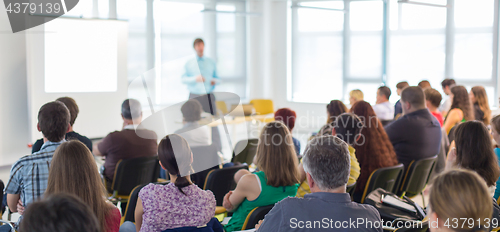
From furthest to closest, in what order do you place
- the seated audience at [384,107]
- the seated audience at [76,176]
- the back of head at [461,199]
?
the seated audience at [384,107] → the seated audience at [76,176] → the back of head at [461,199]

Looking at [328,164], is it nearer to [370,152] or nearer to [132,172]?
[370,152]

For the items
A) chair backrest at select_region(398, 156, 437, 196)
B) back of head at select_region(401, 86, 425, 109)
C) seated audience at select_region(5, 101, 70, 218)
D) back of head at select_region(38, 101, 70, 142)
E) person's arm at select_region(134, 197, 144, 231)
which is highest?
back of head at select_region(401, 86, 425, 109)

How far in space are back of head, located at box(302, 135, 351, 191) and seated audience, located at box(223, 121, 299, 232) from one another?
73 centimetres

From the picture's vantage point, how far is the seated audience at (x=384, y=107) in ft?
19.1

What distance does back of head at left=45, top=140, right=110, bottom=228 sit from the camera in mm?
1849

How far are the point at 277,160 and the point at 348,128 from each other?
32.8 inches

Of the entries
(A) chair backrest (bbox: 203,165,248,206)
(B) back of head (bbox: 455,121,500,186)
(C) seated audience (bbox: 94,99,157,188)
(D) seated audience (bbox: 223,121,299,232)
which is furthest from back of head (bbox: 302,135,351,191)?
(C) seated audience (bbox: 94,99,157,188)

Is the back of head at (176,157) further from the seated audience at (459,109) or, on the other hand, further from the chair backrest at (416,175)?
the seated audience at (459,109)

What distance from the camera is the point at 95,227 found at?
106 centimetres

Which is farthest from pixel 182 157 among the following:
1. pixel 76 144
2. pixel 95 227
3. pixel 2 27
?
pixel 2 27

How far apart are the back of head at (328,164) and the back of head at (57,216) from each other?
94cm

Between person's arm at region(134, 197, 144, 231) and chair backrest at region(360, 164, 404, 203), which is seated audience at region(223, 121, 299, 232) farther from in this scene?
chair backrest at region(360, 164, 404, 203)

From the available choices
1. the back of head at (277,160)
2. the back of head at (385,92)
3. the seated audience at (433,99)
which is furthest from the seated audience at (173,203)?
the back of head at (385,92)

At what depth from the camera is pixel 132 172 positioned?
369 cm
